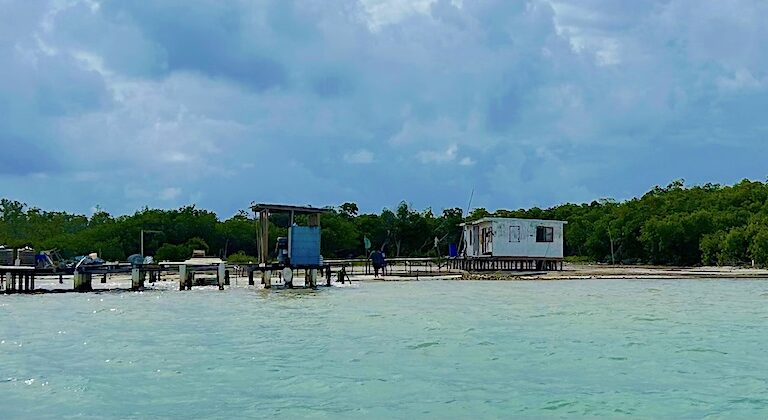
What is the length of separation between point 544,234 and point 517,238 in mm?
2314

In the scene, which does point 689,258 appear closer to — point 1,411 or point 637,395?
point 637,395

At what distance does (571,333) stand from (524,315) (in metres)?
4.16

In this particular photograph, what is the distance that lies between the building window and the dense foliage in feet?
46.8

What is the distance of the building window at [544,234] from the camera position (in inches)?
2014

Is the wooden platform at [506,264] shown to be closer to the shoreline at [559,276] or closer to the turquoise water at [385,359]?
the shoreline at [559,276]

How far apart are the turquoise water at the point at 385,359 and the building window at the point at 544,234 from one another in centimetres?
2352

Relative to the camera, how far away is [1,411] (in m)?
11.0

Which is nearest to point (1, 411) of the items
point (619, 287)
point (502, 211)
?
point (619, 287)

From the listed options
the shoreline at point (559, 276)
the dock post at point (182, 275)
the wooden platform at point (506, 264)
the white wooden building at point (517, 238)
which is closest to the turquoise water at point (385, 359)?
the dock post at point (182, 275)

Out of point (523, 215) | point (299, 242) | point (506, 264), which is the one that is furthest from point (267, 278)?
point (523, 215)

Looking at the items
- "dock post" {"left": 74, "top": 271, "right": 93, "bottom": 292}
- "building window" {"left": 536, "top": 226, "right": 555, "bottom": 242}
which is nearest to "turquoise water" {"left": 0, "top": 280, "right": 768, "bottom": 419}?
"dock post" {"left": 74, "top": 271, "right": 93, "bottom": 292}

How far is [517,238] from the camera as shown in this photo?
50094 millimetres

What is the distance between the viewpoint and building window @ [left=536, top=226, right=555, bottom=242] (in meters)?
51.2

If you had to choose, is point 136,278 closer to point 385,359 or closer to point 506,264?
point 385,359
